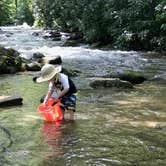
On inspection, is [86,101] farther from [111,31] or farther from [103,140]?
[111,31]

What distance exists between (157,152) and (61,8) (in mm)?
26975

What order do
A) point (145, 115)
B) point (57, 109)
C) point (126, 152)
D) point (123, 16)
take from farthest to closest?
1. point (123, 16)
2. point (145, 115)
3. point (57, 109)
4. point (126, 152)

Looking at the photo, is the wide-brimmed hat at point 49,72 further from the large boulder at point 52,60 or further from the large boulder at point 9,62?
the large boulder at point 52,60

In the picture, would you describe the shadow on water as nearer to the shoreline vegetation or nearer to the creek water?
→ the creek water

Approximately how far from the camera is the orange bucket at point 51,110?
6.92 metres

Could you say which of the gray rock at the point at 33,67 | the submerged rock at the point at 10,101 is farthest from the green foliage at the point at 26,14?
the submerged rock at the point at 10,101

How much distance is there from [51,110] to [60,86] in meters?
0.43

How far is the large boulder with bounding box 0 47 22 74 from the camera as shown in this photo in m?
13.4

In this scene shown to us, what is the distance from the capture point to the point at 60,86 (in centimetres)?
705

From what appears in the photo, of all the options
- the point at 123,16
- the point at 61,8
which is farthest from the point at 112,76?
the point at 61,8

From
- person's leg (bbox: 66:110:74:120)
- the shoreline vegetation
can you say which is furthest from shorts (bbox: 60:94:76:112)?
the shoreline vegetation

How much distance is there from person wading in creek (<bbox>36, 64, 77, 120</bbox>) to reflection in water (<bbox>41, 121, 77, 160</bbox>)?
29cm

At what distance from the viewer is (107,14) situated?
2231 cm

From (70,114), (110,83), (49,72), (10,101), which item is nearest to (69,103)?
(70,114)
